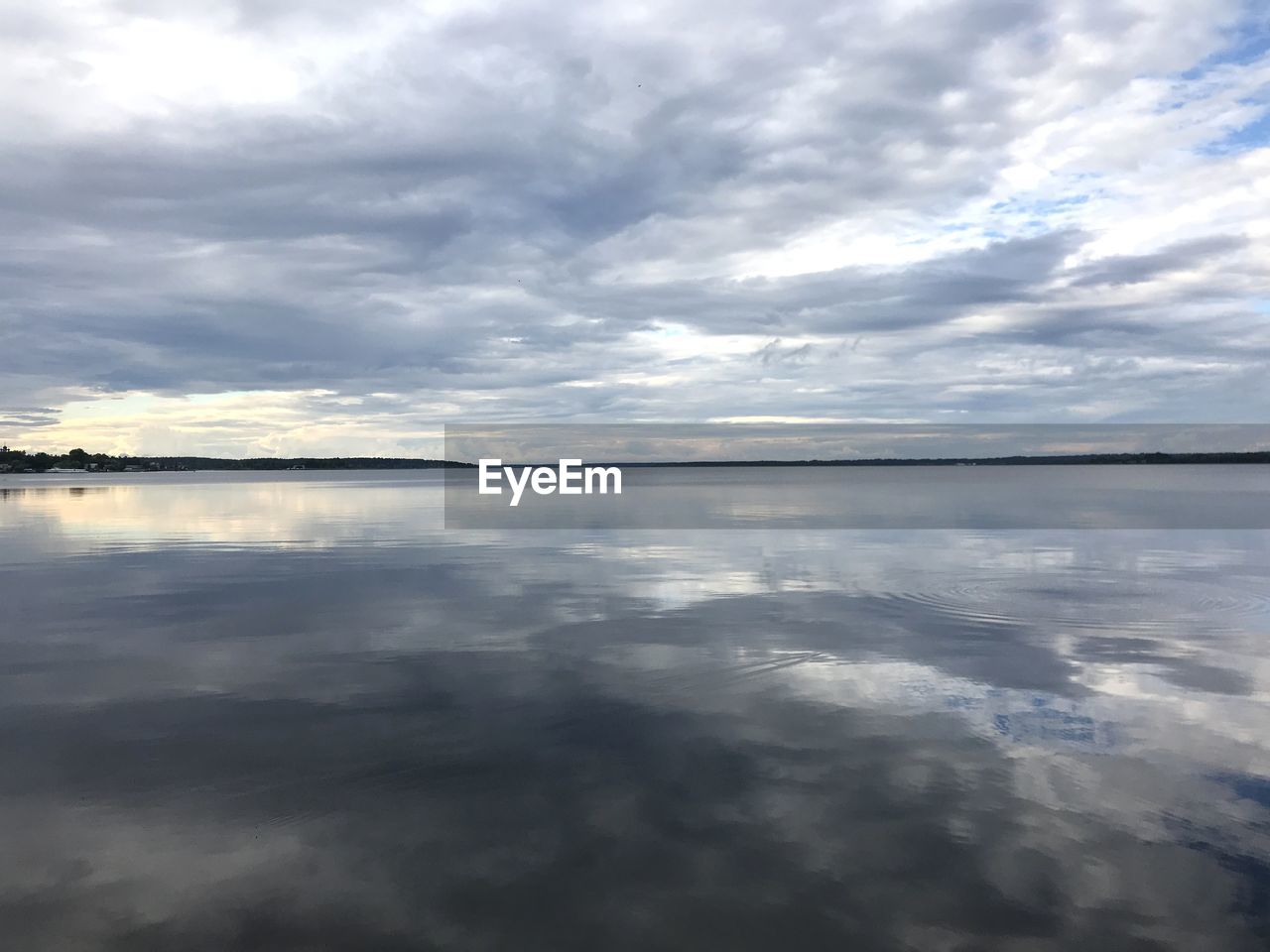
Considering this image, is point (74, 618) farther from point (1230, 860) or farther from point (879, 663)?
point (1230, 860)

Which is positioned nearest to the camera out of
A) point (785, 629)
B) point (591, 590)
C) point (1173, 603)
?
point (785, 629)

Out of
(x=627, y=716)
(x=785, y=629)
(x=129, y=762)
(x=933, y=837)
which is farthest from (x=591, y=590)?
(x=933, y=837)

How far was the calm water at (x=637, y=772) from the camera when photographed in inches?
279

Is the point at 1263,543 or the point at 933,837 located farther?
the point at 1263,543

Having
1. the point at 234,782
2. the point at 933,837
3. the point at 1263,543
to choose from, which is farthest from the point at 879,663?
the point at 1263,543

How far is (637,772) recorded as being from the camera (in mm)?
9969

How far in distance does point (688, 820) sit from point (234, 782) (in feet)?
16.8

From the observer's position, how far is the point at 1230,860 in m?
Result: 7.86

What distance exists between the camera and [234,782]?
9.73 meters

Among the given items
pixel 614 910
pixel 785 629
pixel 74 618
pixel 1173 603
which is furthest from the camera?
pixel 1173 603

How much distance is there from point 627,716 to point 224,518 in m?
46.3

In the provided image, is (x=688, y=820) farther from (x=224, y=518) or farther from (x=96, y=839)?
(x=224, y=518)

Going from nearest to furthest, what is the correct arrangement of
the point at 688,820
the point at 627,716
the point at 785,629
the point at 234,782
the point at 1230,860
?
the point at 1230,860 → the point at 688,820 → the point at 234,782 → the point at 627,716 → the point at 785,629

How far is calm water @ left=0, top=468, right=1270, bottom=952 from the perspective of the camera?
7.09 m
